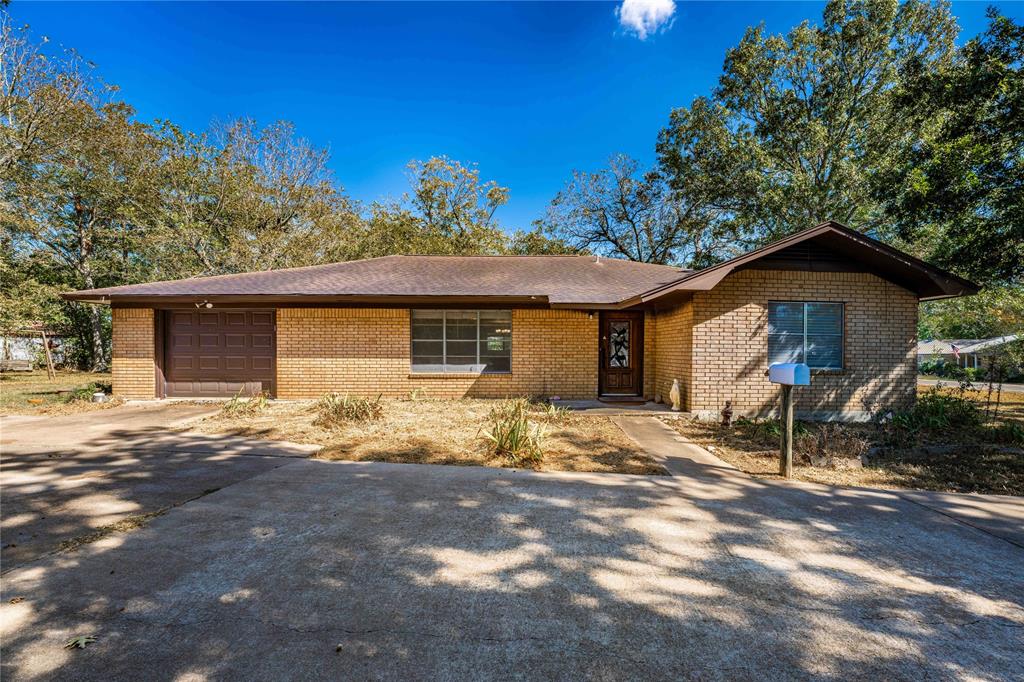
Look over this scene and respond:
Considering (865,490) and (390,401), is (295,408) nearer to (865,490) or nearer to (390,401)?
(390,401)

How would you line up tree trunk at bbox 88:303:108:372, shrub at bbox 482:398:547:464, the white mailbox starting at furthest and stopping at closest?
1. tree trunk at bbox 88:303:108:372
2. shrub at bbox 482:398:547:464
3. the white mailbox

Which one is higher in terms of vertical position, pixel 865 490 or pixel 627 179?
pixel 627 179

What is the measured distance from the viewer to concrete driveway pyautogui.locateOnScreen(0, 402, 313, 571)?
347cm

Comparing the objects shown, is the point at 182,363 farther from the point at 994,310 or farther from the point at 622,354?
the point at 994,310

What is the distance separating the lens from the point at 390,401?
32.8 ft

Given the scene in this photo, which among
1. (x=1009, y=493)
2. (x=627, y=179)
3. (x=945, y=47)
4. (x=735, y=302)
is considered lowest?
(x=1009, y=493)

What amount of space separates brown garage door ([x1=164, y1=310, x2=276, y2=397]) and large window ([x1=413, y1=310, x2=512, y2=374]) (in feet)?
12.0

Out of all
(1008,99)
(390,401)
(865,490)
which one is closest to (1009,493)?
(865,490)

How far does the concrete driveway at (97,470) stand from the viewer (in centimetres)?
347

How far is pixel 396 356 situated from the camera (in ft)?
35.7

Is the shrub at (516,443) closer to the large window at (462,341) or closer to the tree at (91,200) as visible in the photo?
the large window at (462,341)

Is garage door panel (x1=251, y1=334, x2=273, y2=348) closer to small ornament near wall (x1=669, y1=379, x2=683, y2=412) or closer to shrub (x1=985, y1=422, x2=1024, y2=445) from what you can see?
small ornament near wall (x1=669, y1=379, x2=683, y2=412)

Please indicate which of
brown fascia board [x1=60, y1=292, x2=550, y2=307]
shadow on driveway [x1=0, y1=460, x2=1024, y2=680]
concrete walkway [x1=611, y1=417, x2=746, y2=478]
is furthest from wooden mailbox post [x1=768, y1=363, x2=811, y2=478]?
brown fascia board [x1=60, y1=292, x2=550, y2=307]

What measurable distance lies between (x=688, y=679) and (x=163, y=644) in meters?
2.47
